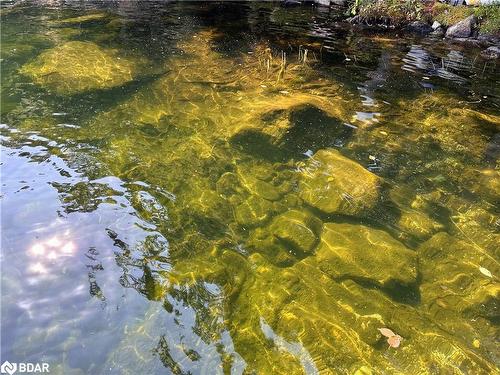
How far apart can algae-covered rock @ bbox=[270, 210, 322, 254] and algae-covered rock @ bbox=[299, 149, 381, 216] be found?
0.35m

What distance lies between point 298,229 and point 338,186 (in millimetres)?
1212

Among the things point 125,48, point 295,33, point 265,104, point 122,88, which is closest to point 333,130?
point 265,104

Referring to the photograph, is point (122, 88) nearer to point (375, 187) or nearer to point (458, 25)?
point (375, 187)

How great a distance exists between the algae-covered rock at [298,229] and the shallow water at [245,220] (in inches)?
0.9

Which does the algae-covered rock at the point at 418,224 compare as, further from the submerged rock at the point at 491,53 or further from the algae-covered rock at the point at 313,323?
the submerged rock at the point at 491,53

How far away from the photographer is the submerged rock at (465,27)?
48.7ft

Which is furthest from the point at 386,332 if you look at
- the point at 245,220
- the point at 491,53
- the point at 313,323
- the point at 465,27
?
the point at 465,27

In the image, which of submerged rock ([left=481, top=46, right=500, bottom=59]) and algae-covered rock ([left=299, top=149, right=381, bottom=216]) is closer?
algae-covered rock ([left=299, top=149, right=381, bottom=216])

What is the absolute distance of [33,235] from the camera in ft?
15.7

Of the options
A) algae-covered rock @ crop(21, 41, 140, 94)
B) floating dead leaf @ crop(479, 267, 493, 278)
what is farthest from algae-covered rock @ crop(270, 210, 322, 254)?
algae-covered rock @ crop(21, 41, 140, 94)

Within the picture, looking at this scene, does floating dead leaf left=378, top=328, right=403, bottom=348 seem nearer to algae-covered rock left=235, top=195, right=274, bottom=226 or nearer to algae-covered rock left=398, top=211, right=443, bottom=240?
algae-covered rock left=398, top=211, right=443, bottom=240

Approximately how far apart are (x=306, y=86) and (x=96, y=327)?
24.7ft

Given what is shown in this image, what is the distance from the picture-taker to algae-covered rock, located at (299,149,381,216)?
5.57m

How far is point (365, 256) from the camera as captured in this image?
477 cm
